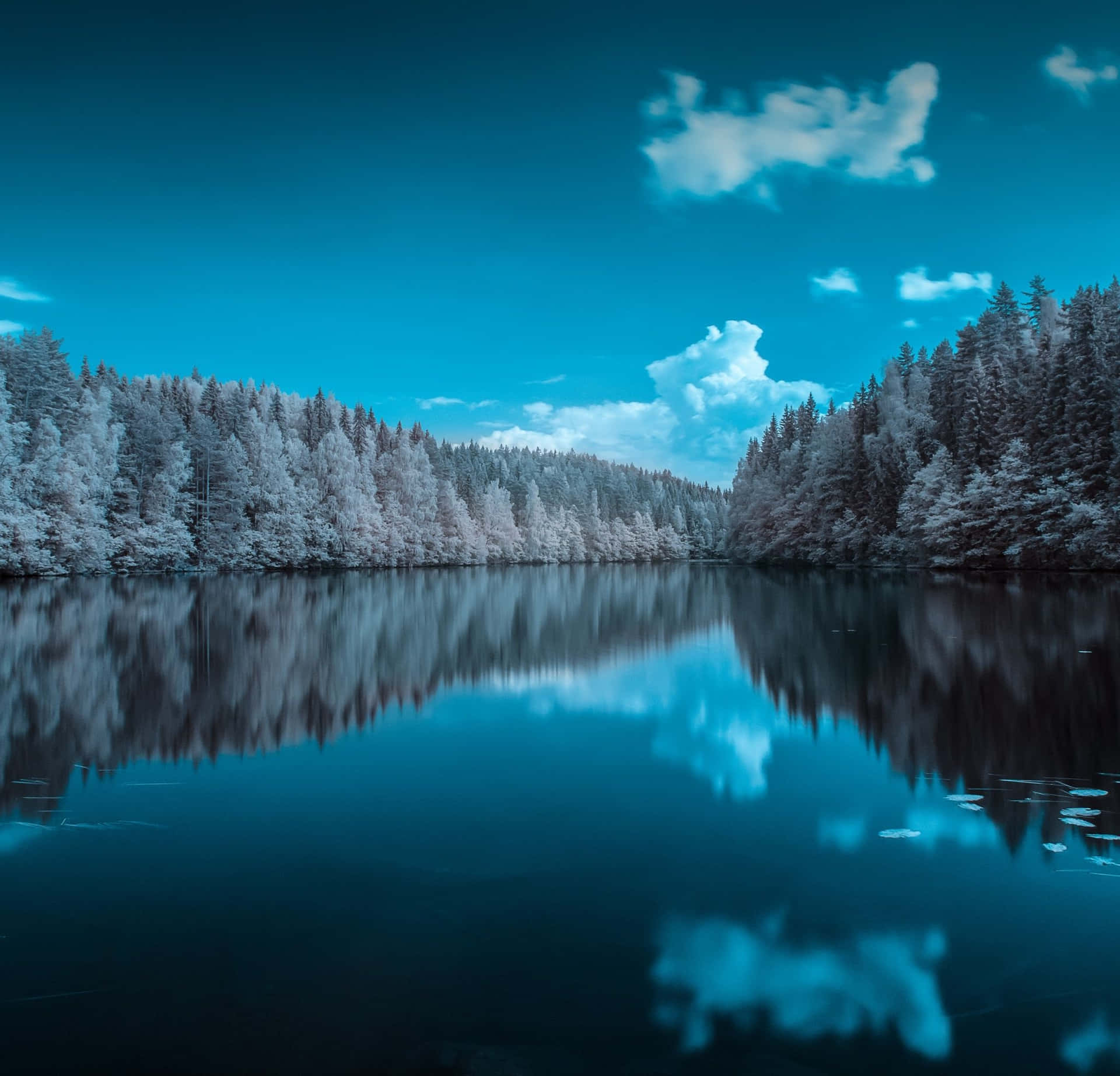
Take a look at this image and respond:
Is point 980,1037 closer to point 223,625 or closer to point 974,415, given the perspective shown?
point 223,625

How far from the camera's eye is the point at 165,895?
189 inches

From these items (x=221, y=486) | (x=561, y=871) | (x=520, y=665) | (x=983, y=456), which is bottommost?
(x=561, y=871)

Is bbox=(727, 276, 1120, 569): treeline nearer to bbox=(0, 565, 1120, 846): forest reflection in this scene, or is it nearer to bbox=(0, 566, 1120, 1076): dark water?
bbox=(0, 565, 1120, 846): forest reflection

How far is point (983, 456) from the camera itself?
45312 millimetres

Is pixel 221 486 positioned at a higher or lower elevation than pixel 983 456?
lower

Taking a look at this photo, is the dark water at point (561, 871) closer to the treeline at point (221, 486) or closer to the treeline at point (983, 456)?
the treeline at point (983, 456)

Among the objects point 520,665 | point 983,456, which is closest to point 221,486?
point 520,665

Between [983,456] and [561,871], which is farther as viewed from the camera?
[983,456]

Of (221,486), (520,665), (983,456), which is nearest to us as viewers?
(520,665)

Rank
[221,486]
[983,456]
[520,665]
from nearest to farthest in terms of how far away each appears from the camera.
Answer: [520,665], [983,456], [221,486]

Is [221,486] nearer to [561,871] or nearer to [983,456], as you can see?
[983,456]

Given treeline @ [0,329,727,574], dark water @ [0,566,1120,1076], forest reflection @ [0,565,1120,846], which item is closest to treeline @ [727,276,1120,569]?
forest reflection @ [0,565,1120,846]

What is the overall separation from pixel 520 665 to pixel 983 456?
41.5 metres

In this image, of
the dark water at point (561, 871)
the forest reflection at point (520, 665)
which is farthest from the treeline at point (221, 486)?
the dark water at point (561, 871)
